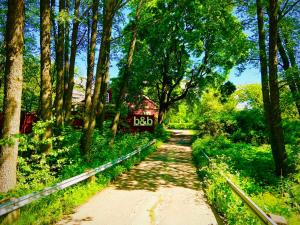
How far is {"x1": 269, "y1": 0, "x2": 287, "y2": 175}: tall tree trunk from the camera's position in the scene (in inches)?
531

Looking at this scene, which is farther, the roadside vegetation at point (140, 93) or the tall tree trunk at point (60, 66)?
the tall tree trunk at point (60, 66)

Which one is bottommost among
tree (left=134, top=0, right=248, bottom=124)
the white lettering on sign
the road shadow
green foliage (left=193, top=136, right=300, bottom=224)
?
the road shadow

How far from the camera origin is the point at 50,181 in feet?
28.3

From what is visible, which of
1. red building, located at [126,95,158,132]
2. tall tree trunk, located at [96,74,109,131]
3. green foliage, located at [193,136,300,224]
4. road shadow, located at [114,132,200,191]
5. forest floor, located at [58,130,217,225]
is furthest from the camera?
red building, located at [126,95,158,132]

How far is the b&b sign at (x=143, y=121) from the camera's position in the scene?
130ft

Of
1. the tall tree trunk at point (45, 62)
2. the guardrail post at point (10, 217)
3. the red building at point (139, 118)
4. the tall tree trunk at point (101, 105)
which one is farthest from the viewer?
the red building at point (139, 118)

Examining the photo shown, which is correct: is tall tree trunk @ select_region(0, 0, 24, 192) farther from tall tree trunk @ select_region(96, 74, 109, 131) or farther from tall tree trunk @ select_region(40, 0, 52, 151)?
tall tree trunk @ select_region(96, 74, 109, 131)

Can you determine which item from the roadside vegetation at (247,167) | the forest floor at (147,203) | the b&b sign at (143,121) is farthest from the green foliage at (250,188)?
the b&b sign at (143,121)

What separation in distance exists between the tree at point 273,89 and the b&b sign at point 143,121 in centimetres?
2585

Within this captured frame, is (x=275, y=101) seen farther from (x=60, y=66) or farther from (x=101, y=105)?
(x=101, y=105)

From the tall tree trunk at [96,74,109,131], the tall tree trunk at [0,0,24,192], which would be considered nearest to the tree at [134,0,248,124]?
the tall tree trunk at [96,74,109,131]

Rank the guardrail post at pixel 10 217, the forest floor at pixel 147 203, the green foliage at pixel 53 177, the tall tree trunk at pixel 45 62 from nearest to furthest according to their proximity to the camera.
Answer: the guardrail post at pixel 10 217 → the green foliage at pixel 53 177 → the forest floor at pixel 147 203 → the tall tree trunk at pixel 45 62

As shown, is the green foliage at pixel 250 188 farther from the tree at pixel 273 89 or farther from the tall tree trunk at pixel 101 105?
the tall tree trunk at pixel 101 105

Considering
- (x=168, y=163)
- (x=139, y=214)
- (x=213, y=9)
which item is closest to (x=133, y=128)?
(x=168, y=163)
